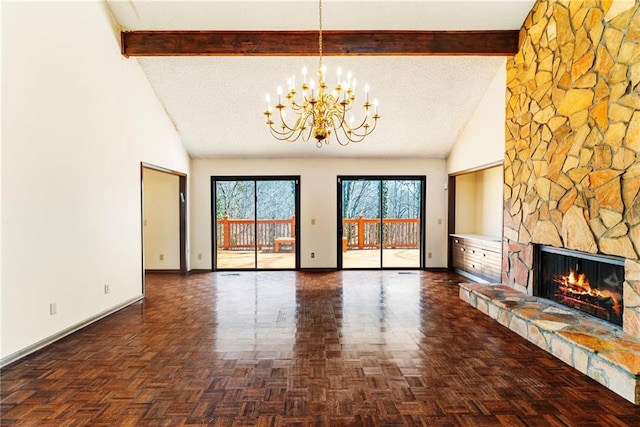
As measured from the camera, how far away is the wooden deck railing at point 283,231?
296 inches

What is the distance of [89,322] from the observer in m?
4.00

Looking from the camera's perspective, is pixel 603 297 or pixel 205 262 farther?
pixel 205 262

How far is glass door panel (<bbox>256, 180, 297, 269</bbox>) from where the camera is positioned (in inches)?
294

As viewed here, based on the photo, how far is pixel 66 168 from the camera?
3.62 m

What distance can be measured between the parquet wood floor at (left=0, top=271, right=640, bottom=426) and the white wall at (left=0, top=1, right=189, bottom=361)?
1.34 feet

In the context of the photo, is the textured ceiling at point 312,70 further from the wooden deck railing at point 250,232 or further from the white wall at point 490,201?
the wooden deck railing at point 250,232

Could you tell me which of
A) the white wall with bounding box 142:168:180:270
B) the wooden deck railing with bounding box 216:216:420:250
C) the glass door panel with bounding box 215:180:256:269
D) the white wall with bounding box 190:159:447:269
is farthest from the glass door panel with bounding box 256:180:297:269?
the white wall with bounding box 142:168:180:270

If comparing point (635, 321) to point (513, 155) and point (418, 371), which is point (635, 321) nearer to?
point (418, 371)

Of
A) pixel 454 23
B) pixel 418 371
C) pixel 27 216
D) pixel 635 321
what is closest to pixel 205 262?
pixel 27 216

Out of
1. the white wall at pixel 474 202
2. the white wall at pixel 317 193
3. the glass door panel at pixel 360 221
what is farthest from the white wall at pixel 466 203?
the glass door panel at pixel 360 221

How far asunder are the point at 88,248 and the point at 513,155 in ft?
17.6

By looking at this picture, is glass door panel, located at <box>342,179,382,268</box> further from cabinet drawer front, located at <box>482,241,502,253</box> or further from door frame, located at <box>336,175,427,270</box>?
cabinet drawer front, located at <box>482,241,502,253</box>

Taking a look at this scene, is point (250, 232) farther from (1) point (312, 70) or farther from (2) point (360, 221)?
(1) point (312, 70)

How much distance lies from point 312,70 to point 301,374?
4.01m
